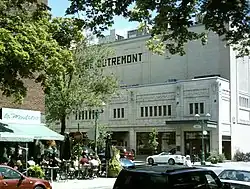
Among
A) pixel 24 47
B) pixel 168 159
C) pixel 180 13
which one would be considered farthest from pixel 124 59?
pixel 180 13

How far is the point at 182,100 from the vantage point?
5806 cm

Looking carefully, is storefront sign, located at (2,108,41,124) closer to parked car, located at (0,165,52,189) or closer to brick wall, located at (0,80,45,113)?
brick wall, located at (0,80,45,113)

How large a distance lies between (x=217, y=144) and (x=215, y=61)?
1227cm

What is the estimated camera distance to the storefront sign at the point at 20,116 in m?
27.3

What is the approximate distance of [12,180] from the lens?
652 inches

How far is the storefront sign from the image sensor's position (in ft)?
89.6

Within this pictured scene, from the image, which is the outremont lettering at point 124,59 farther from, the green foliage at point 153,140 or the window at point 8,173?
the window at point 8,173

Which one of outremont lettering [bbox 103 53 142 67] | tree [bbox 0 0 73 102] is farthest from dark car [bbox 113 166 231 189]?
outremont lettering [bbox 103 53 142 67]

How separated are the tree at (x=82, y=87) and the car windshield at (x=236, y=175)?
22756mm

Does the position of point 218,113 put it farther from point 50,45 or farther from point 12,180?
point 12,180

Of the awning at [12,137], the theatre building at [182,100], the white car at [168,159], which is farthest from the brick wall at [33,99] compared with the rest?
the theatre building at [182,100]

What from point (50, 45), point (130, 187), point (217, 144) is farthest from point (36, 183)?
point (217, 144)

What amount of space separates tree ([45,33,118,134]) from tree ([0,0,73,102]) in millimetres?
14025

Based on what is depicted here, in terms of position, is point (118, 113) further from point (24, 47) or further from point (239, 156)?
point (24, 47)
